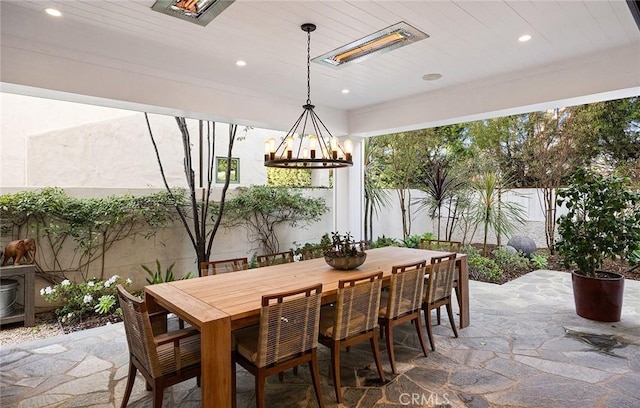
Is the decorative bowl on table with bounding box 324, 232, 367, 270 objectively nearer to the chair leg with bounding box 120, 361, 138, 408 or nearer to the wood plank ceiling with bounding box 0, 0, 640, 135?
the chair leg with bounding box 120, 361, 138, 408

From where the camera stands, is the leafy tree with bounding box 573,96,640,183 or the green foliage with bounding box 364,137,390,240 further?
the green foliage with bounding box 364,137,390,240

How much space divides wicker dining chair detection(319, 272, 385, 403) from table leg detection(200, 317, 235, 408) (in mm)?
817

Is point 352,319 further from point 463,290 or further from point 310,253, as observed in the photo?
point 463,290

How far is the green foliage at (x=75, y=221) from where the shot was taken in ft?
13.4

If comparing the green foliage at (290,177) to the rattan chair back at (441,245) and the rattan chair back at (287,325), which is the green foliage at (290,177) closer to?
the rattan chair back at (441,245)

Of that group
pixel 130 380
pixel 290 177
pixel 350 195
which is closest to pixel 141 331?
pixel 130 380

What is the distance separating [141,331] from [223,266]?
4.73 ft

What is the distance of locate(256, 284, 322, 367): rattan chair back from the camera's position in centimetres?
202

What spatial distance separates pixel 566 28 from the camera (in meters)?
3.11

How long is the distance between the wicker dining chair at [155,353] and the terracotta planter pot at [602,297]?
421cm

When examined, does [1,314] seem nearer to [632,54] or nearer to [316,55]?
[316,55]

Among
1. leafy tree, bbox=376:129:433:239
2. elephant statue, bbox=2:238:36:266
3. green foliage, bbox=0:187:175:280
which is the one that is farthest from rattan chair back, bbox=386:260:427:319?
leafy tree, bbox=376:129:433:239

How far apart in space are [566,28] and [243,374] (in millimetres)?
4133

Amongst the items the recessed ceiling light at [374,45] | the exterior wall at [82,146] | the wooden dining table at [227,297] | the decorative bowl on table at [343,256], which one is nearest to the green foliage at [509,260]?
the wooden dining table at [227,297]
